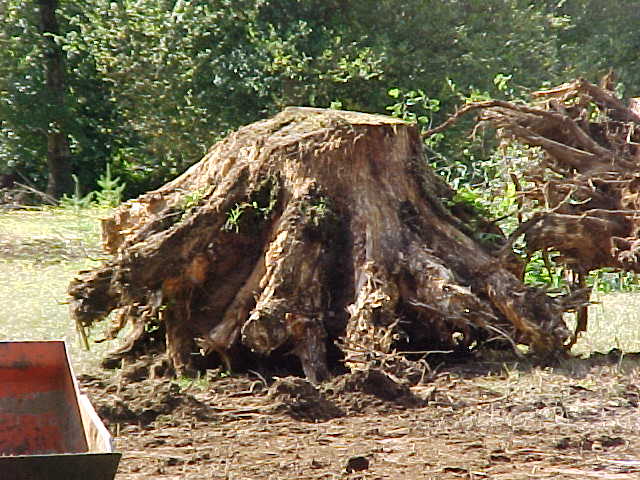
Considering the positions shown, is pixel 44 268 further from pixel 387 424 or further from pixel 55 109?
pixel 55 109

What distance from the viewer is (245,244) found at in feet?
20.6

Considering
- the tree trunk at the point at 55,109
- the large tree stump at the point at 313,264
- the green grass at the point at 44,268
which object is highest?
the tree trunk at the point at 55,109

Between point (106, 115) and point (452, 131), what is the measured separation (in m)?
6.60

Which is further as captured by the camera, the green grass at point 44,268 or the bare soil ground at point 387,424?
A: the green grass at point 44,268

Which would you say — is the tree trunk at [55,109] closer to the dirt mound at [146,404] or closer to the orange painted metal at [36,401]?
the dirt mound at [146,404]

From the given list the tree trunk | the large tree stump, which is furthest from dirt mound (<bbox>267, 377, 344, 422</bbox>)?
the tree trunk

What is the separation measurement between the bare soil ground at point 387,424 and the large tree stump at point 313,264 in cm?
28

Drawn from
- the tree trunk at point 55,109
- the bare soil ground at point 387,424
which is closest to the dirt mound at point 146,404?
the bare soil ground at point 387,424

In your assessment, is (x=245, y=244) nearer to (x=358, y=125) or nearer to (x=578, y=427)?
(x=358, y=125)

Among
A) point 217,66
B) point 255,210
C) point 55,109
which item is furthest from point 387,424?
point 55,109

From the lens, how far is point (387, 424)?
4914 mm

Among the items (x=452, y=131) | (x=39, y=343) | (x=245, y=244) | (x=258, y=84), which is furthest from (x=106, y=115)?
(x=39, y=343)

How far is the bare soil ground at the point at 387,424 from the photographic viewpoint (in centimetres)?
420

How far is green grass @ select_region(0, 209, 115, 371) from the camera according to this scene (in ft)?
25.3
